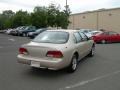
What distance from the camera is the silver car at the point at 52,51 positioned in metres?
7.43

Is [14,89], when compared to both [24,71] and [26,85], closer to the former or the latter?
[26,85]

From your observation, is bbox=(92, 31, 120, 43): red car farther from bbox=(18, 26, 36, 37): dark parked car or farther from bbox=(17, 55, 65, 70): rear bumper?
bbox=(17, 55, 65, 70): rear bumper

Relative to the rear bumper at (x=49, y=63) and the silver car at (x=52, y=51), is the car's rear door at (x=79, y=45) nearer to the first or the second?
the silver car at (x=52, y=51)

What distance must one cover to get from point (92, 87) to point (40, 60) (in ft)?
6.29

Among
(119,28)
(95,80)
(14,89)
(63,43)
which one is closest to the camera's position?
(14,89)

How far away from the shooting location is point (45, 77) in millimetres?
7555

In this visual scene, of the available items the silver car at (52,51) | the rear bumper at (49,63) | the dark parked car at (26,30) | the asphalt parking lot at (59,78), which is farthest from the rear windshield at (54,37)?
the dark parked car at (26,30)

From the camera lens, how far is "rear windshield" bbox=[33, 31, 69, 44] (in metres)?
8.24

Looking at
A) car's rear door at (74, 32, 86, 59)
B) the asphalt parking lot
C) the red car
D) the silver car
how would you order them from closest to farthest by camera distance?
1. the asphalt parking lot
2. the silver car
3. car's rear door at (74, 32, 86, 59)
4. the red car

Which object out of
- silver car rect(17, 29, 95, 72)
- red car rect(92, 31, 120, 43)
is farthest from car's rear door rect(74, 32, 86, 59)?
red car rect(92, 31, 120, 43)

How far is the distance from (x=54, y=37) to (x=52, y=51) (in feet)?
3.82

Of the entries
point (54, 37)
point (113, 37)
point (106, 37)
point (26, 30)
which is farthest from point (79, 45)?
point (26, 30)

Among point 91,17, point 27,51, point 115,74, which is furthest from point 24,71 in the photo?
point 91,17

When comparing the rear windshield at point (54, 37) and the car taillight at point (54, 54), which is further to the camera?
the rear windshield at point (54, 37)
